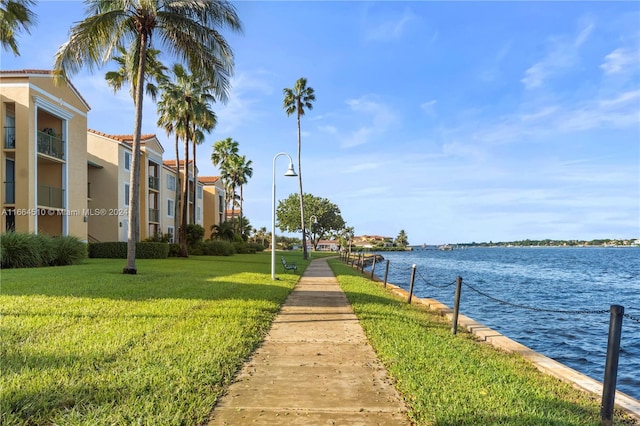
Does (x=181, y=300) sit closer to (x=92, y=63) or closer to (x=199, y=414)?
(x=199, y=414)

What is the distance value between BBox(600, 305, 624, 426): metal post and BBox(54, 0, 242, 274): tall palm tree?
14.6 m

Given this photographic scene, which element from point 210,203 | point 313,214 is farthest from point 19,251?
point 313,214

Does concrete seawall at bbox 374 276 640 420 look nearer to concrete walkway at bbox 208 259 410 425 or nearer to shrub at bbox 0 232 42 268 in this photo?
concrete walkway at bbox 208 259 410 425

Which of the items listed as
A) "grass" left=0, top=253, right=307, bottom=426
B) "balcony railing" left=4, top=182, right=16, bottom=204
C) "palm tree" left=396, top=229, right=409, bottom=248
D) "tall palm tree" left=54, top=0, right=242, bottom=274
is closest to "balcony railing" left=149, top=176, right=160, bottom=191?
"balcony railing" left=4, top=182, right=16, bottom=204

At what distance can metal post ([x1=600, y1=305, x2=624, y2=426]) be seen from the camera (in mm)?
4090

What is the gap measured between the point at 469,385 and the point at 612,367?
54.2 inches

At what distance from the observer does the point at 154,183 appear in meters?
37.8

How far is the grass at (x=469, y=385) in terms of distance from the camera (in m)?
4.04

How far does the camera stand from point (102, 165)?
3133cm

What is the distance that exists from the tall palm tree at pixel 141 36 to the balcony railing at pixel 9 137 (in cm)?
790

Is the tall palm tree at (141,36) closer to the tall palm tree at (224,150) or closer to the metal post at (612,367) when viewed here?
the metal post at (612,367)

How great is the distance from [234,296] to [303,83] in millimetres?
30998

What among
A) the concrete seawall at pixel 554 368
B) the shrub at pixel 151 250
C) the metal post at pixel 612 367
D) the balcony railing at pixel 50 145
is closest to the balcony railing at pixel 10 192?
the balcony railing at pixel 50 145

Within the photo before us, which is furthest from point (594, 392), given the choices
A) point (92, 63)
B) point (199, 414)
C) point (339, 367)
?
point (92, 63)
